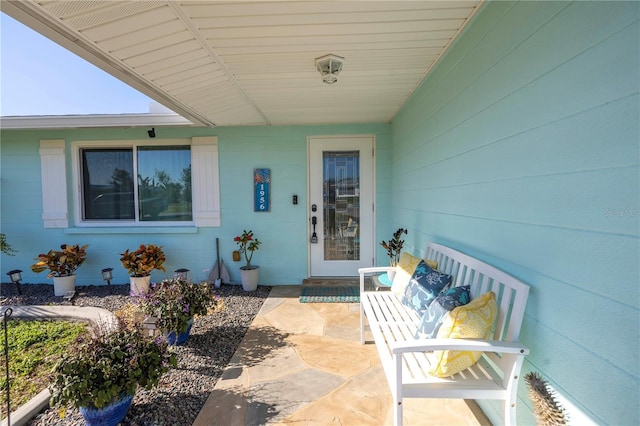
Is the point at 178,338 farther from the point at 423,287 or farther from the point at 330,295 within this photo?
the point at 423,287

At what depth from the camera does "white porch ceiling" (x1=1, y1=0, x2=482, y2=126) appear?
159cm

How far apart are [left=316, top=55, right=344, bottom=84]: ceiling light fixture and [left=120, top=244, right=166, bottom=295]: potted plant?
10.6 feet

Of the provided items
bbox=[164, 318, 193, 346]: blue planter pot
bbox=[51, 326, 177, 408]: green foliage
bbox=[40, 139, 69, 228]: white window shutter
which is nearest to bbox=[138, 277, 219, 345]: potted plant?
bbox=[164, 318, 193, 346]: blue planter pot

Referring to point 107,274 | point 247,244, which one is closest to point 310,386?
point 247,244

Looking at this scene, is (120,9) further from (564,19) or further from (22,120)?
(22,120)

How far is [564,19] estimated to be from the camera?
1059mm

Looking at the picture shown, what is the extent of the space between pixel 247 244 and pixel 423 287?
2.86 m

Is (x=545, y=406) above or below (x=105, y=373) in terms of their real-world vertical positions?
above

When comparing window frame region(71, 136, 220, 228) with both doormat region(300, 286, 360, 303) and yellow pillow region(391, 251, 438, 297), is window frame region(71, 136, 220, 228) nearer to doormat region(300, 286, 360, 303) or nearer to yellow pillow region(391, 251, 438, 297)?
doormat region(300, 286, 360, 303)

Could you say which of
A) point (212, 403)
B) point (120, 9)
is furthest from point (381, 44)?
point (212, 403)

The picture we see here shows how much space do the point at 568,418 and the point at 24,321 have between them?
4.54m

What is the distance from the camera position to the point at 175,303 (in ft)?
7.26

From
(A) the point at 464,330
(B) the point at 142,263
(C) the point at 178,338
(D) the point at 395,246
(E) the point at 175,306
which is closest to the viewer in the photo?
(A) the point at 464,330

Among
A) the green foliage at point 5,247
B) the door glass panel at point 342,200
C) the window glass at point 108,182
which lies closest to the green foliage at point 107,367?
the door glass panel at point 342,200
